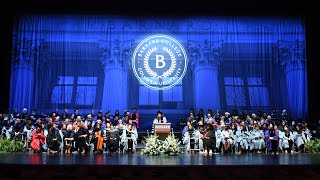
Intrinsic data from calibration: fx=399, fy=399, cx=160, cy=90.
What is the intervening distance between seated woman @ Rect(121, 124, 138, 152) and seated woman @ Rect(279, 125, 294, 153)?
449 centimetres

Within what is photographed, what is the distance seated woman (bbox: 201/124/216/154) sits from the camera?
1127cm

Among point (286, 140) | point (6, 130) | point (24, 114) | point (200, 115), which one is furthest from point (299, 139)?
point (6, 130)

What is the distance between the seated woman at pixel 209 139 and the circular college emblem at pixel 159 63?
12.9ft

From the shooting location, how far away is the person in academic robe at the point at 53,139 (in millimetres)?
11359

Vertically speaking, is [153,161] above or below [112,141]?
below

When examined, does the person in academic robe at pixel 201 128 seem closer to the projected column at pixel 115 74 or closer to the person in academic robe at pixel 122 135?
the person in academic robe at pixel 122 135

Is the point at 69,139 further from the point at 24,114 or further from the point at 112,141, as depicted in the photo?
the point at 24,114

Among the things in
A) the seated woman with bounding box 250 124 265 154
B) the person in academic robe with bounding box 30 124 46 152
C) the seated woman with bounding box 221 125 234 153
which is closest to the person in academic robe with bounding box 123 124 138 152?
the person in academic robe with bounding box 30 124 46 152

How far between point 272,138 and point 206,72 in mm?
4175

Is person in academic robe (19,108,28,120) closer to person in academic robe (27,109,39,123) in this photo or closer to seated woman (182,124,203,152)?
person in academic robe (27,109,39,123)

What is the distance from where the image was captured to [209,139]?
11281 millimetres

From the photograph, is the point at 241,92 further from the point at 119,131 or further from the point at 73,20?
the point at 73,20

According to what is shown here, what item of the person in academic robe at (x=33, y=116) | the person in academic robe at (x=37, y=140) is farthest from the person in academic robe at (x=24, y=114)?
the person in academic robe at (x=37, y=140)

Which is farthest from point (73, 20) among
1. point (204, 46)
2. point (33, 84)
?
point (204, 46)
